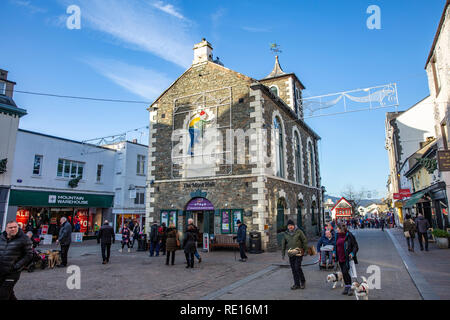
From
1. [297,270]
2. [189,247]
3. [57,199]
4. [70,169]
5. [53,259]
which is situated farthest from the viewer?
[70,169]

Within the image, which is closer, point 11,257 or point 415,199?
point 11,257

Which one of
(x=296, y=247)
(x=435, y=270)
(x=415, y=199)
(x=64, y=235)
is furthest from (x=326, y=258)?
(x=415, y=199)

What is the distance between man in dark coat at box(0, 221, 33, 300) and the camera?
484 centimetres

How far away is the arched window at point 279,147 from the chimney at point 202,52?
18.3 ft

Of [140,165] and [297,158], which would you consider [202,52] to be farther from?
[140,165]

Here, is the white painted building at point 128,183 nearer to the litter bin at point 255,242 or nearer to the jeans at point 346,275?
the litter bin at point 255,242

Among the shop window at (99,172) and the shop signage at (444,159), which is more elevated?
the shop window at (99,172)

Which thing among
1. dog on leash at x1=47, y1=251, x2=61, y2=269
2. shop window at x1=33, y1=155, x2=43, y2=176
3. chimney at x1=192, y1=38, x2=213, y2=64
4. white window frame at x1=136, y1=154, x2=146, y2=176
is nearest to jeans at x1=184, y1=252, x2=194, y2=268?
dog on leash at x1=47, y1=251, x2=61, y2=269

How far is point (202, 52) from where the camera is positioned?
17.8 meters

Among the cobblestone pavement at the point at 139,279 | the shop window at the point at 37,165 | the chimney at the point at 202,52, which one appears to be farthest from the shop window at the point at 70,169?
the chimney at the point at 202,52

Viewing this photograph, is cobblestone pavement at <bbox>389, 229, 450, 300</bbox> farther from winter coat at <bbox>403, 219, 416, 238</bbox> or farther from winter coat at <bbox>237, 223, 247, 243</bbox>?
winter coat at <bbox>237, 223, 247, 243</bbox>

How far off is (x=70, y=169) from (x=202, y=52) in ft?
44.8

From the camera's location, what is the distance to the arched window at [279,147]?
1722cm

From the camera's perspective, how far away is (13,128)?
19125 millimetres
